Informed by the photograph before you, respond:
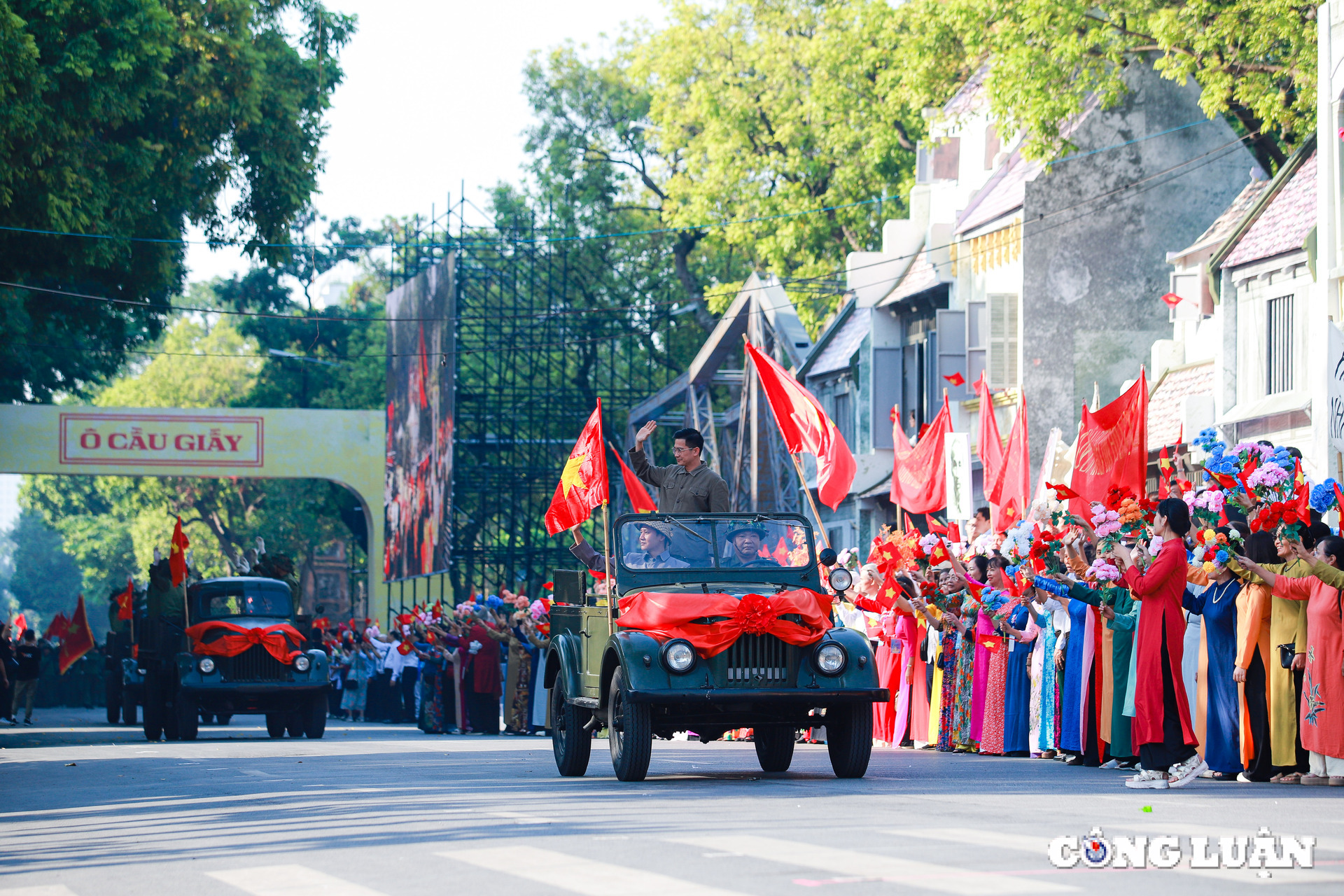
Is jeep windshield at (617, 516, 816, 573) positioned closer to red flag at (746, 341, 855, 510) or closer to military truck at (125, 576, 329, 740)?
red flag at (746, 341, 855, 510)

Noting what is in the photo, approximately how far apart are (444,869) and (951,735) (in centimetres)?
1228

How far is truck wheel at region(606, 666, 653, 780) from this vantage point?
559 inches

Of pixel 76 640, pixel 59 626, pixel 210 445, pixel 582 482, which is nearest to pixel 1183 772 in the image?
pixel 582 482

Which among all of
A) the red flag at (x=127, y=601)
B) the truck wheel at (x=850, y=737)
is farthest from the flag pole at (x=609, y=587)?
the red flag at (x=127, y=601)

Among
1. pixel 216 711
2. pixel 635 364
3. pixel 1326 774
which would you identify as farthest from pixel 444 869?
pixel 635 364

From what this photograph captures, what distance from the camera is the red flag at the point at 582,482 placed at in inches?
741

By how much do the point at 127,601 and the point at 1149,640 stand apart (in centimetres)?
2795

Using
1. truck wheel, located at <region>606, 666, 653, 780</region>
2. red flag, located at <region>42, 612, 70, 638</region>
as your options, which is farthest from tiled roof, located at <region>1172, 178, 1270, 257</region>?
red flag, located at <region>42, 612, 70, 638</region>

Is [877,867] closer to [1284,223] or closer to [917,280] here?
[1284,223]

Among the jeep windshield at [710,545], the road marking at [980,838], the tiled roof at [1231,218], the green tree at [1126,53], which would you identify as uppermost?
the green tree at [1126,53]

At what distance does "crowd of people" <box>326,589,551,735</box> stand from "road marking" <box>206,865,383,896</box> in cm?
1461

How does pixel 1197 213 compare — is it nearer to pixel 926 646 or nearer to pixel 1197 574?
pixel 926 646

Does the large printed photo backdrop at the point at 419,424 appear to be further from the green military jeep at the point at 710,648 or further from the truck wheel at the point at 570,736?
the green military jeep at the point at 710,648

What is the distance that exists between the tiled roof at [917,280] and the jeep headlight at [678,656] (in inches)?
902
